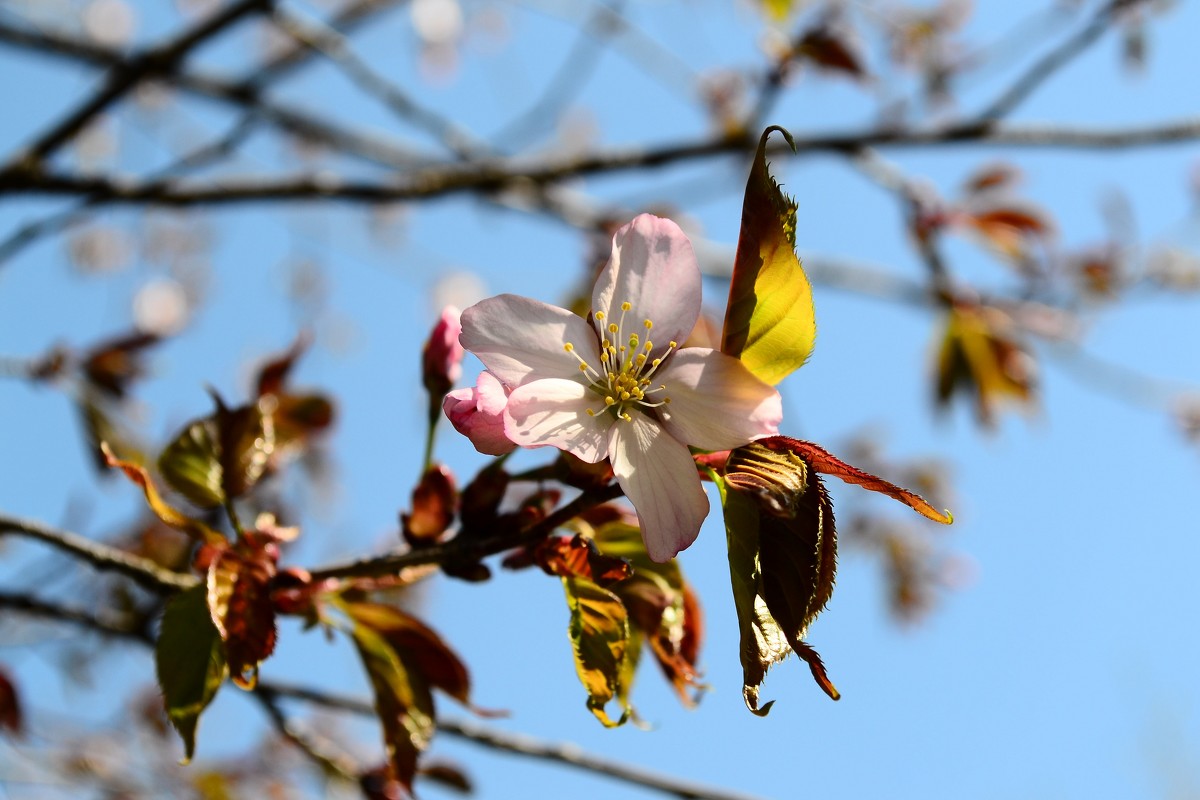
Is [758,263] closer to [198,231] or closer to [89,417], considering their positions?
[89,417]

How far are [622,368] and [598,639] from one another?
19cm

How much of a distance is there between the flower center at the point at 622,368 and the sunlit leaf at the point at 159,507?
0.33 meters

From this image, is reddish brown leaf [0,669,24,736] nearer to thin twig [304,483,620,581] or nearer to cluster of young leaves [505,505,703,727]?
thin twig [304,483,620,581]

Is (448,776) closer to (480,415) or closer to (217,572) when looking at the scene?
(217,572)

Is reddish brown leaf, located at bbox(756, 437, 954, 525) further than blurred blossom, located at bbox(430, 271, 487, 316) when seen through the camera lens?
No

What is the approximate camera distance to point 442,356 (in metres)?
0.84

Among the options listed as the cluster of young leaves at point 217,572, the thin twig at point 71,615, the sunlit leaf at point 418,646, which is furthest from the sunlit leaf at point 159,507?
the thin twig at point 71,615

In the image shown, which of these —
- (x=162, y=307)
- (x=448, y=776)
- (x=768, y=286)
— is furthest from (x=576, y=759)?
(x=162, y=307)

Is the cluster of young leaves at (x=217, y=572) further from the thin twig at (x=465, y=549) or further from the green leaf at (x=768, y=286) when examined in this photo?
the green leaf at (x=768, y=286)

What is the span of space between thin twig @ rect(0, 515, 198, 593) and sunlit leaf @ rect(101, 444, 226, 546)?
5 cm

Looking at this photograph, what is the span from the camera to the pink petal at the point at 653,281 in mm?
651

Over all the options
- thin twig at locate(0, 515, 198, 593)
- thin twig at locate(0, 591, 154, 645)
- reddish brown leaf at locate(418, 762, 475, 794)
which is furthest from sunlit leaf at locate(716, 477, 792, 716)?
thin twig at locate(0, 591, 154, 645)

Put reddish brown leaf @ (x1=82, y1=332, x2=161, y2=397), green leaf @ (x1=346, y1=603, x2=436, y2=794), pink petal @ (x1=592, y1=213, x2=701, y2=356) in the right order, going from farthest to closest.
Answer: reddish brown leaf @ (x1=82, y1=332, x2=161, y2=397) < green leaf @ (x1=346, y1=603, x2=436, y2=794) < pink petal @ (x1=592, y1=213, x2=701, y2=356)

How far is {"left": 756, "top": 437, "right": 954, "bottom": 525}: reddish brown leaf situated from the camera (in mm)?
540
